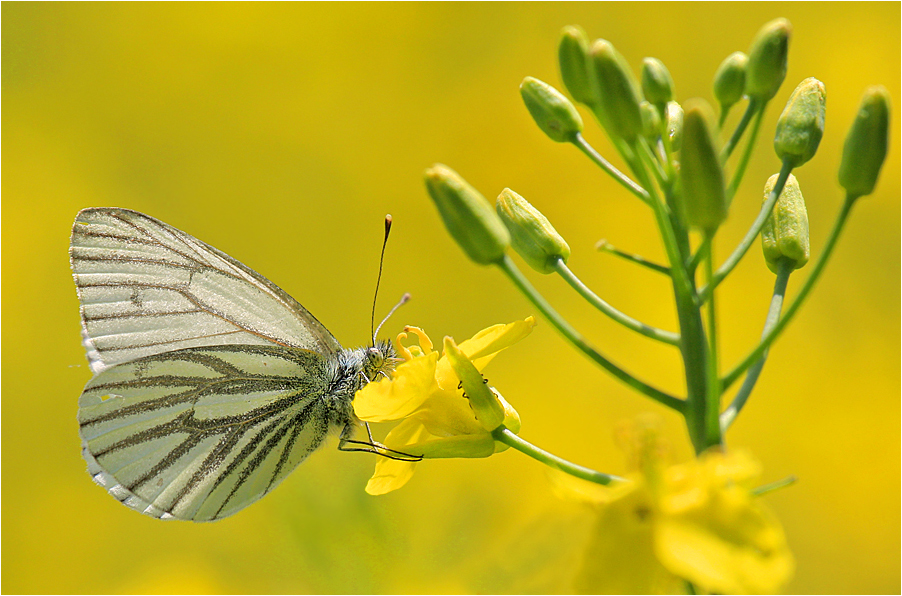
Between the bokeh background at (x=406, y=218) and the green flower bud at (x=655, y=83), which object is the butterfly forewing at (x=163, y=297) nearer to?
the green flower bud at (x=655, y=83)

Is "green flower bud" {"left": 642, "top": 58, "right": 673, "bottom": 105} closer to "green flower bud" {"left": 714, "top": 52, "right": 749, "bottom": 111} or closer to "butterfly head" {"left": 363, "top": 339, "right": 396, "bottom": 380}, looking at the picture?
"green flower bud" {"left": 714, "top": 52, "right": 749, "bottom": 111}

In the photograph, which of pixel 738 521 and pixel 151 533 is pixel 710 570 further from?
pixel 151 533

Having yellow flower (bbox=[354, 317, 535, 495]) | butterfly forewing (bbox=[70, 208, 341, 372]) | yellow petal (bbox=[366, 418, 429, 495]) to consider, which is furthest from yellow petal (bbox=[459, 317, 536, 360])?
butterfly forewing (bbox=[70, 208, 341, 372])

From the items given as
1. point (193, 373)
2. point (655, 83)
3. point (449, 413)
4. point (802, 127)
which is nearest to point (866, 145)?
point (802, 127)

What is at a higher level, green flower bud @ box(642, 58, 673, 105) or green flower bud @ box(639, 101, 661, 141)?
green flower bud @ box(642, 58, 673, 105)

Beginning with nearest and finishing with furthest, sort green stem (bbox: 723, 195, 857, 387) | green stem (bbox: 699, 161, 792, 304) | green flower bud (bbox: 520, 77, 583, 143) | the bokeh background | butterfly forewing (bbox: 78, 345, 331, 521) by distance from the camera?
green stem (bbox: 723, 195, 857, 387), green stem (bbox: 699, 161, 792, 304), green flower bud (bbox: 520, 77, 583, 143), butterfly forewing (bbox: 78, 345, 331, 521), the bokeh background

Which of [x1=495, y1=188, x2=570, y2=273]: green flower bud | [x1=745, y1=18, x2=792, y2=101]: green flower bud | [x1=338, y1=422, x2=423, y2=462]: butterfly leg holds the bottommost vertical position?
[x1=338, y1=422, x2=423, y2=462]: butterfly leg

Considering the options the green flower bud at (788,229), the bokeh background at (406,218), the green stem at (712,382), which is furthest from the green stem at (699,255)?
the bokeh background at (406,218)
